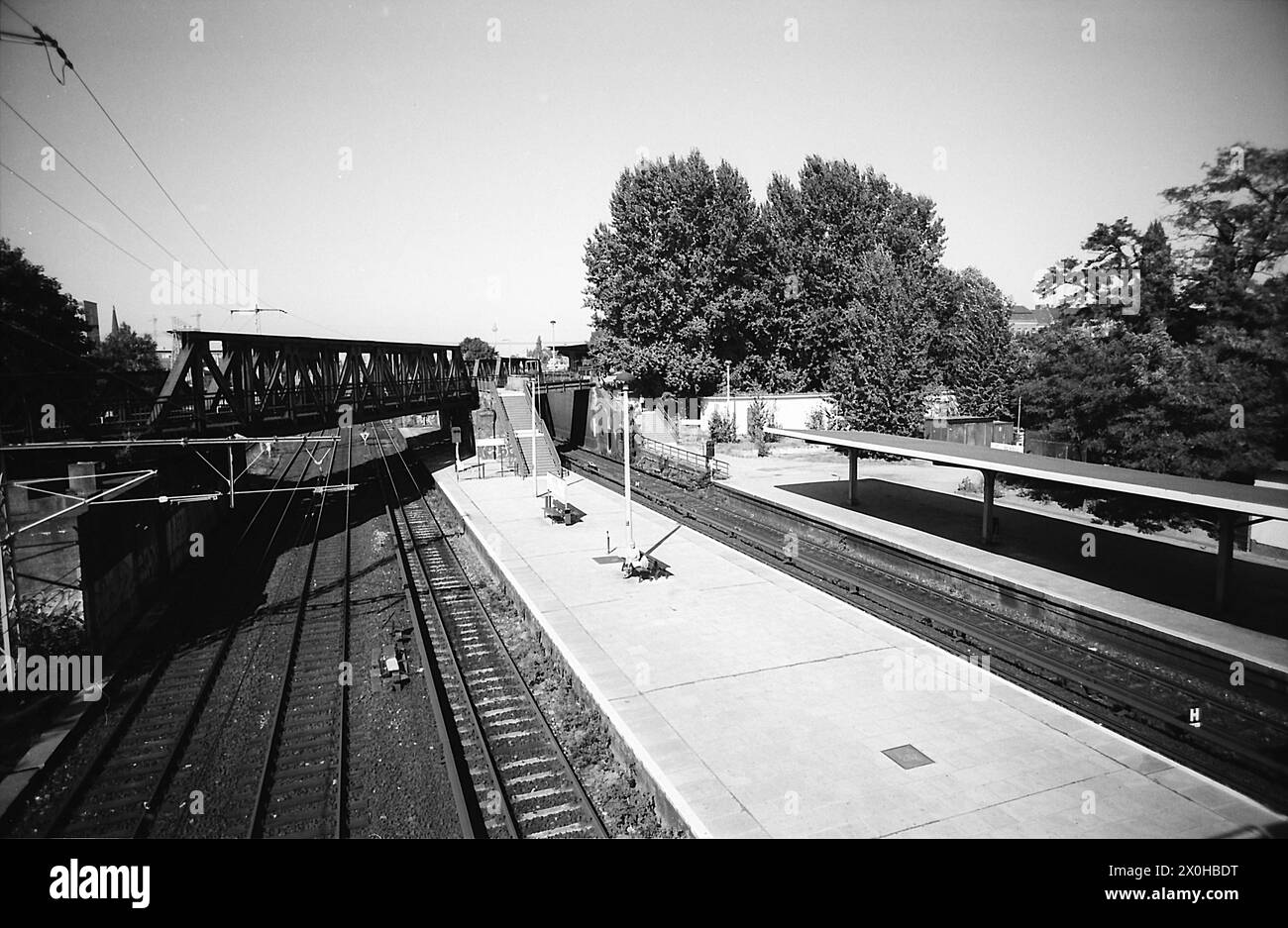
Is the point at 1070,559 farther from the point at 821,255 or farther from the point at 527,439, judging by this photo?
the point at 821,255

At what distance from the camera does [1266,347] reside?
A: 20.8 m

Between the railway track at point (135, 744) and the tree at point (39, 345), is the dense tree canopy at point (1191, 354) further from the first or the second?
the tree at point (39, 345)

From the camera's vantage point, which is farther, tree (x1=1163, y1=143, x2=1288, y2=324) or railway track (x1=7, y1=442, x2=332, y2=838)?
tree (x1=1163, y1=143, x2=1288, y2=324)

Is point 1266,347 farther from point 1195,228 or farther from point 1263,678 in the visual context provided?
point 1263,678

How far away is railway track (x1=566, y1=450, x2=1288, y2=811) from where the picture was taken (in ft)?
33.5

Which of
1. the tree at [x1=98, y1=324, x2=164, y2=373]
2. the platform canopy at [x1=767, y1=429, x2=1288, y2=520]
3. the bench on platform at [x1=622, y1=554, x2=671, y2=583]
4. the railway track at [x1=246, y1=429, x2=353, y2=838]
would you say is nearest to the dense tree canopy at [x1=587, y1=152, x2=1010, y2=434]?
the platform canopy at [x1=767, y1=429, x2=1288, y2=520]

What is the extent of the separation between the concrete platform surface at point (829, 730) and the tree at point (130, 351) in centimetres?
5430

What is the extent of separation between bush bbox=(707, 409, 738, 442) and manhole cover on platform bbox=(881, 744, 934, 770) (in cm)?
3289

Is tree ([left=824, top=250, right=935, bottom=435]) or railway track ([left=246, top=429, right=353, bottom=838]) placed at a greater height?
tree ([left=824, top=250, right=935, bottom=435])

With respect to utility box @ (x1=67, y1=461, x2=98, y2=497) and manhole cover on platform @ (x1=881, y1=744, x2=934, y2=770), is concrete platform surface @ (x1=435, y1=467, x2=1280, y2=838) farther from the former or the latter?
utility box @ (x1=67, y1=461, x2=98, y2=497)

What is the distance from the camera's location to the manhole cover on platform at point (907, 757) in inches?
381

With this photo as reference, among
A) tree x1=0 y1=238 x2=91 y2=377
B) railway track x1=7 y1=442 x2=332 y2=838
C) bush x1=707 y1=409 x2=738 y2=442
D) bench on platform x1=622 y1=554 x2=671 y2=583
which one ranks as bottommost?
railway track x1=7 y1=442 x2=332 y2=838

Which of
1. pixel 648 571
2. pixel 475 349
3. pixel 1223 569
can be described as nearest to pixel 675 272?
pixel 648 571

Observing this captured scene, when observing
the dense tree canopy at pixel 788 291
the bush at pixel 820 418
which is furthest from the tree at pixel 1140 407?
the bush at pixel 820 418
